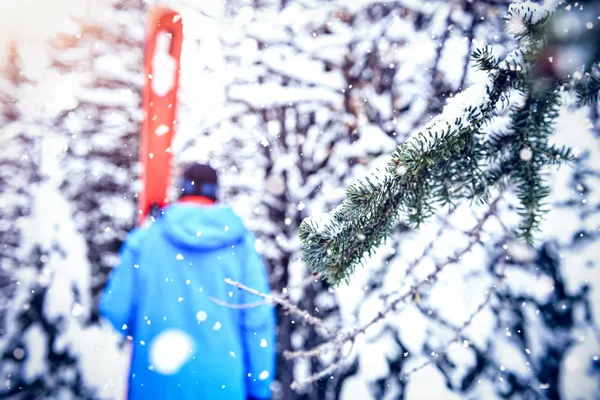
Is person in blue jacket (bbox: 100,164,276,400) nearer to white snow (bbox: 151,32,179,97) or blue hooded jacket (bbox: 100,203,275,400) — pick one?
blue hooded jacket (bbox: 100,203,275,400)

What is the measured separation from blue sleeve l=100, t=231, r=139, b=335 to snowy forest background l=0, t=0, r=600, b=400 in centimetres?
200

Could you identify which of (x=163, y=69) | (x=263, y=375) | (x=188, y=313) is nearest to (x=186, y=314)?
(x=188, y=313)

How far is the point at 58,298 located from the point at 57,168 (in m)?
1.67

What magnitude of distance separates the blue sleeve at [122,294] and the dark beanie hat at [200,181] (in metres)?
0.50

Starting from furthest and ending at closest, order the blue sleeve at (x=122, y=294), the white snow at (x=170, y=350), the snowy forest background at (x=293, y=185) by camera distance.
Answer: the snowy forest background at (x=293, y=185) < the blue sleeve at (x=122, y=294) < the white snow at (x=170, y=350)

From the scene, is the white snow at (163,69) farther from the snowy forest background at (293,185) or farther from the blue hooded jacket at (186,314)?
the snowy forest background at (293,185)

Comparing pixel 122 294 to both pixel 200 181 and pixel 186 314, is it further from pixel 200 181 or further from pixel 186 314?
pixel 200 181

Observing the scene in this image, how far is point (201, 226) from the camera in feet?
7.25

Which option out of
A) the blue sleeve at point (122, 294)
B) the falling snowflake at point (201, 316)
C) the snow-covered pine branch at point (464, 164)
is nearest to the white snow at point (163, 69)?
the blue sleeve at point (122, 294)

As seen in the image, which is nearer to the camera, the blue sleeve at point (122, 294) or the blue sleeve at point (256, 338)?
the blue sleeve at point (122, 294)

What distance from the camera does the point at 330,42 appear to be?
448 cm

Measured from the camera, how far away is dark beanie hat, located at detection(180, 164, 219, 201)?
7.80ft

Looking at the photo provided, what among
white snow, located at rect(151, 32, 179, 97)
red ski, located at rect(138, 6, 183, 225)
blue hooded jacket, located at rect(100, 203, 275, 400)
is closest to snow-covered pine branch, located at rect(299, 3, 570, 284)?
blue hooded jacket, located at rect(100, 203, 275, 400)

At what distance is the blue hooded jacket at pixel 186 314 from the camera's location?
6.82 feet
